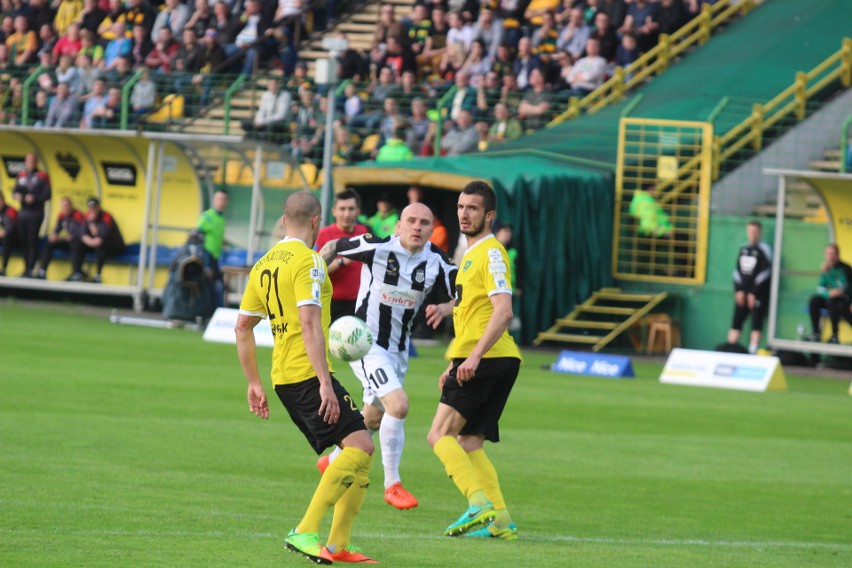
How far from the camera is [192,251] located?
2475 cm

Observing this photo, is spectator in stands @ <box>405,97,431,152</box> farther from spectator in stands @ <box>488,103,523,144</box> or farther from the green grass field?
the green grass field

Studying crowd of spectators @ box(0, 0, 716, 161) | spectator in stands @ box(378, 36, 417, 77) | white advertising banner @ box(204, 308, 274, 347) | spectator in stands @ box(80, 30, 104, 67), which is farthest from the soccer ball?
spectator in stands @ box(80, 30, 104, 67)

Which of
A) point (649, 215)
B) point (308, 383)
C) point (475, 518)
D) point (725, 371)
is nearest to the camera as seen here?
point (308, 383)

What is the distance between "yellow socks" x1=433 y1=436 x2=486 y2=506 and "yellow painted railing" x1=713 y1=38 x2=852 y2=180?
1850 centimetres

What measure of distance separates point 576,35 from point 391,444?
20968 millimetres

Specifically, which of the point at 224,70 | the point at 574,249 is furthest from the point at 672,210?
the point at 224,70

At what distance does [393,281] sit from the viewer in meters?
10.2

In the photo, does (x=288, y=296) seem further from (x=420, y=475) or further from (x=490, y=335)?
(x=420, y=475)

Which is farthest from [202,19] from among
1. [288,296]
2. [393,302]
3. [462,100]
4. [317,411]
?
[317,411]

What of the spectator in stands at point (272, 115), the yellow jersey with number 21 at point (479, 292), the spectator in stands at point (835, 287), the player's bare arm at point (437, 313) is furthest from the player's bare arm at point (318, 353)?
the spectator in stands at point (272, 115)

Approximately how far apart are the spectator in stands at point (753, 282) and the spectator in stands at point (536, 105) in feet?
17.6

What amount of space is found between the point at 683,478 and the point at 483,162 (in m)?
14.4

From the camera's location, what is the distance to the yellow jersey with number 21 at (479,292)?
922cm

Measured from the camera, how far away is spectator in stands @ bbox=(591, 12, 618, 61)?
97.8 feet
